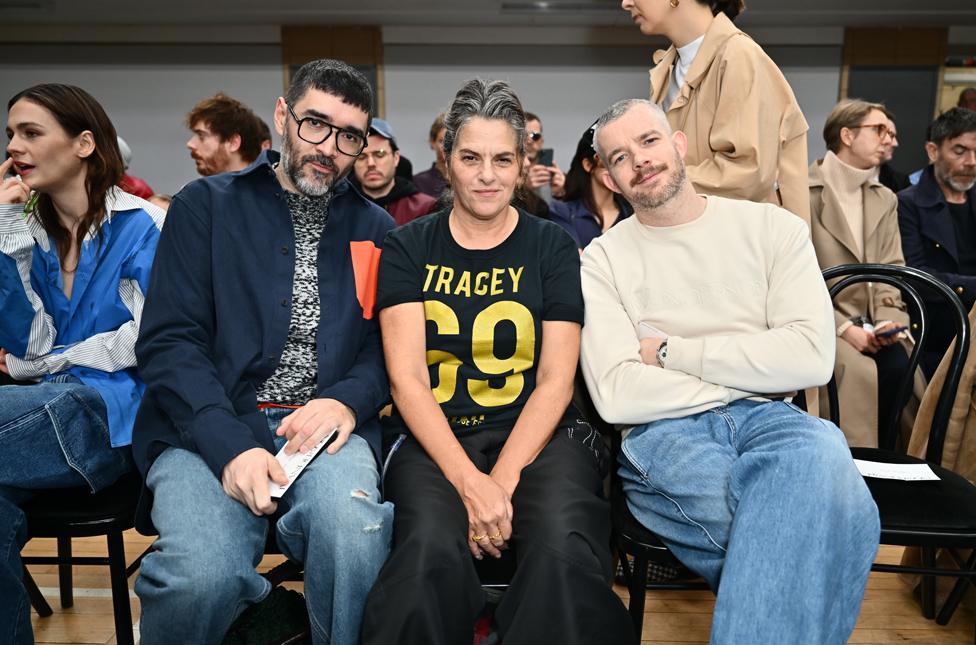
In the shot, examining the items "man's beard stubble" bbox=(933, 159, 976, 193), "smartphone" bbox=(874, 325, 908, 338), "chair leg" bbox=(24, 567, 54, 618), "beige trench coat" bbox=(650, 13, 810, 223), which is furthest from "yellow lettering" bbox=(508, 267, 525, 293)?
"man's beard stubble" bbox=(933, 159, 976, 193)

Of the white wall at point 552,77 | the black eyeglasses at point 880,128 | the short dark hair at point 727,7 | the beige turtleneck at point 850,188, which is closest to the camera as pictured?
the short dark hair at point 727,7

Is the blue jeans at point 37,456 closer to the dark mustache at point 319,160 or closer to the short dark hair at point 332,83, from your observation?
the dark mustache at point 319,160

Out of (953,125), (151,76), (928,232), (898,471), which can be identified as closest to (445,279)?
(898,471)

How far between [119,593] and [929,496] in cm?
173

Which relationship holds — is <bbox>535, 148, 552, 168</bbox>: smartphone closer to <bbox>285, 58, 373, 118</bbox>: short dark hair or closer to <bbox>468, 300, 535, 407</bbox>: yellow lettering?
<bbox>285, 58, 373, 118</bbox>: short dark hair

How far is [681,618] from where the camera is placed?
2025 millimetres

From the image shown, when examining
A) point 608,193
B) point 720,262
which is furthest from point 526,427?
point 608,193

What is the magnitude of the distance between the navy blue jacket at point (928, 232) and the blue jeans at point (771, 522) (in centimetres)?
202

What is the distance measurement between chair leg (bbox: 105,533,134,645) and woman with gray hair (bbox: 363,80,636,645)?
0.60m

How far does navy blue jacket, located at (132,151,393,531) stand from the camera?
1.48 metres

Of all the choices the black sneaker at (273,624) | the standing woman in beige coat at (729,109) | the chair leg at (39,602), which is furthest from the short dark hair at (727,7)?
the chair leg at (39,602)

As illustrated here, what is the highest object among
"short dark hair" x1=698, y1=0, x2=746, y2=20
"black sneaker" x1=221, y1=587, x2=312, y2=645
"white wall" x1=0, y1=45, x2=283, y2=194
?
"white wall" x1=0, y1=45, x2=283, y2=194

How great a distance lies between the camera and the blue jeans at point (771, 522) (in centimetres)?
124

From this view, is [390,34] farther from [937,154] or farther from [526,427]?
[526,427]
